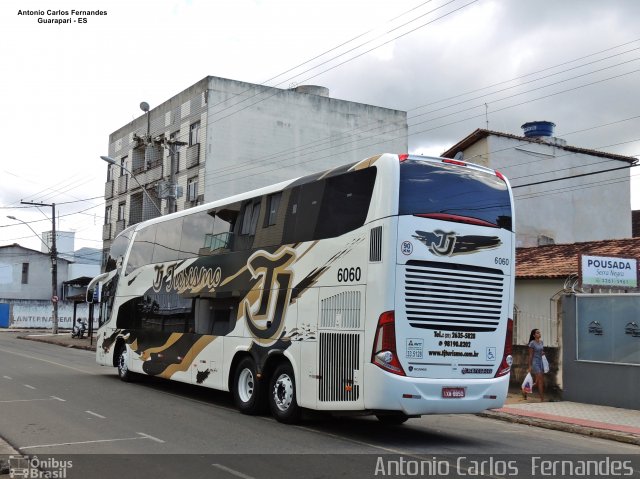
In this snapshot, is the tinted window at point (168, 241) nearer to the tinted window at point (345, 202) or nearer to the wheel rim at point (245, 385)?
the wheel rim at point (245, 385)

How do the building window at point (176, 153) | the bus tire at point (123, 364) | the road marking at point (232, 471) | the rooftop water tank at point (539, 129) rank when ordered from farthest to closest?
the building window at point (176, 153)
the rooftop water tank at point (539, 129)
the bus tire at point (123, 364)
the road marking at point (232, 471)

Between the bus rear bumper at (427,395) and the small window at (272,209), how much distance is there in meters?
4.24

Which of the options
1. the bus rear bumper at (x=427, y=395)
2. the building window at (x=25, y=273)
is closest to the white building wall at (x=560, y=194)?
the bus rear bumper at (x=427, y=395)

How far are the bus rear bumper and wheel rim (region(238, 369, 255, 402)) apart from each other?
3.76m

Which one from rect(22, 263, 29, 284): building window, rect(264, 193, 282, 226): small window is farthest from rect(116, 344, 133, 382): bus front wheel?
rect(22, 263, 29, 284): building window

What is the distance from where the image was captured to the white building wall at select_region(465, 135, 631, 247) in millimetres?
35281

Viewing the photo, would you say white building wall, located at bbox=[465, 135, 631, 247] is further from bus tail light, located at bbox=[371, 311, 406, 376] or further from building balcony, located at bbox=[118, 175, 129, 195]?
bus tail light, located at bbox=[371, 311, 406, 376]

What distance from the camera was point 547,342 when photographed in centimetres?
2158

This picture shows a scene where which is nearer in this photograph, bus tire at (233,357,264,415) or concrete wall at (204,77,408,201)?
bus tire at (233,357,264,415)

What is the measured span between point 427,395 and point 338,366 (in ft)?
4.72

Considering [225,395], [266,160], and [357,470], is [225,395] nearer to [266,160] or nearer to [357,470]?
[357,470]

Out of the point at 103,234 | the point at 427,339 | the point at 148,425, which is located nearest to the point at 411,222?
the point at 427,339

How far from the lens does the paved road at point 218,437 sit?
8758 mm

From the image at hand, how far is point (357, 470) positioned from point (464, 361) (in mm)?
3050
